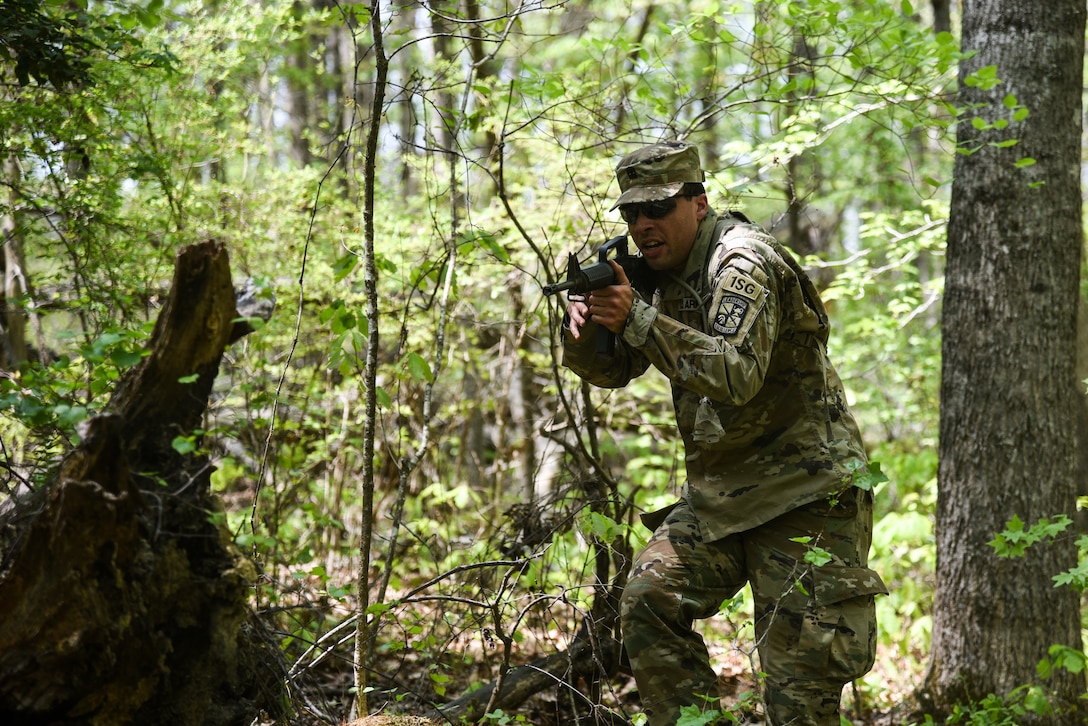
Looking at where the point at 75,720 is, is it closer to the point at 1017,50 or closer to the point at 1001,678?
the point at 1001,678

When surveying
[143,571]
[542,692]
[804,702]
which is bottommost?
[542,692]

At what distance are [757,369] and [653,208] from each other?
2.57 feet

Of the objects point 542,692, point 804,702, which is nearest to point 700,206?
point 804,702

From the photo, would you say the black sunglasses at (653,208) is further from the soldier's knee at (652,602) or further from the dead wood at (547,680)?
the dead wood at (547,680)

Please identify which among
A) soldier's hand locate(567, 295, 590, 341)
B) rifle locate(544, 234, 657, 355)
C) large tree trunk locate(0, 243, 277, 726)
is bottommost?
large tree trunk locate(0, 243, 277, 726)

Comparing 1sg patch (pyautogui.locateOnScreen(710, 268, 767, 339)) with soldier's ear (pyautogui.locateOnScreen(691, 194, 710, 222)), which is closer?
1sg patch (pyautogui.locateOnScreen(710, 268, 767, 339))

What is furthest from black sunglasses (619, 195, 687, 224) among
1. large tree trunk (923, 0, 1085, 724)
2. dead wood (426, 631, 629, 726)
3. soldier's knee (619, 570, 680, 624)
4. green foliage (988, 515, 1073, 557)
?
large tree trunk (923, 0, 1085, 724)

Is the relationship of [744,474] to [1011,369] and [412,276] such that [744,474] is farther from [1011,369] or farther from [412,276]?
[1011,369]

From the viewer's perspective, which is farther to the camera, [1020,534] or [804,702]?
[1020,534]

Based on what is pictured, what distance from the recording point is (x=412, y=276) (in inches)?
145

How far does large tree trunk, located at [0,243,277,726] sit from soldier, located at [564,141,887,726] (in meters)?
1.26

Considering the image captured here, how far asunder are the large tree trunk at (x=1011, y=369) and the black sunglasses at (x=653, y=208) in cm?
214

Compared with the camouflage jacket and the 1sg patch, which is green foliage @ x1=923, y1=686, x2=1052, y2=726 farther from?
the 1sg patch

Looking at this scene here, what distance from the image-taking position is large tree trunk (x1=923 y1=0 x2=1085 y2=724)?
4254 mm
